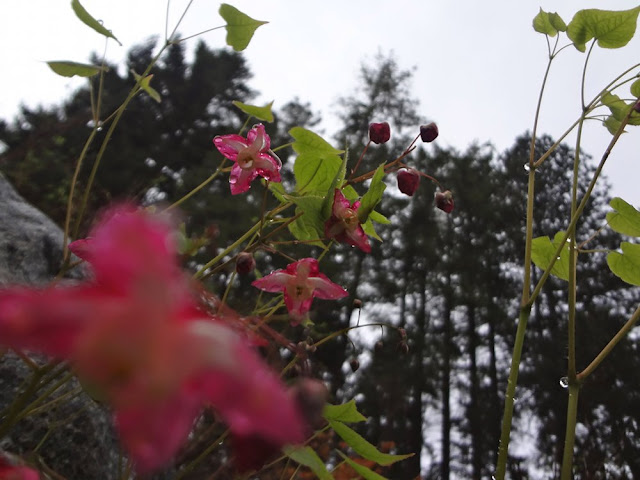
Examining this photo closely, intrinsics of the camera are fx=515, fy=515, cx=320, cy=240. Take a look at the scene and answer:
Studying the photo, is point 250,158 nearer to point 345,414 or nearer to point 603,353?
point 345,414

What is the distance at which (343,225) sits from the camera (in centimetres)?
49

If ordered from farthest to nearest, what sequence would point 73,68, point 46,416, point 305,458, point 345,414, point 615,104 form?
1. point 46,416
2. point 615,104
3. point 73,68
4. point 345,414
5. point 305,458

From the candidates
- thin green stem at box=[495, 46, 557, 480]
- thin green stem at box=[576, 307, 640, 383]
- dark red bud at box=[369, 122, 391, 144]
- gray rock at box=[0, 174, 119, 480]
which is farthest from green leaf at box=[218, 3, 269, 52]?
gray rock at box=[0, 174, 119, 480]

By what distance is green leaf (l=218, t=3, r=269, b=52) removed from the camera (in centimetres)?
63

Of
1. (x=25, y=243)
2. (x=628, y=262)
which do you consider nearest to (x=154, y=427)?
(x=628, y=262)

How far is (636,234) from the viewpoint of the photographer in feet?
2.19

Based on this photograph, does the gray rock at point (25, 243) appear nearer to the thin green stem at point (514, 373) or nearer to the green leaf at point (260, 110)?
the green leaf at point (260, 110)

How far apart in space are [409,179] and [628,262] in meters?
0.33

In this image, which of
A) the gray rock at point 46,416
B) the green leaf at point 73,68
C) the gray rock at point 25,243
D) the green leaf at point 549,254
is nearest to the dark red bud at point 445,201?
the green leaf at point 549,254

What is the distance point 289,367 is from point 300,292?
12cm

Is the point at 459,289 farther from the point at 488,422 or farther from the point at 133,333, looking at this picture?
the point at 133,333

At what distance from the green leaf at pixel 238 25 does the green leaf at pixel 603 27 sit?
436 millimetres

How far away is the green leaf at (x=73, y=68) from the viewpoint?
0.59m

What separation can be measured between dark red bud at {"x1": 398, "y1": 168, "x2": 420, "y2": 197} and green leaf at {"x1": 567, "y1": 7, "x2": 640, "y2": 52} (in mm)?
345
